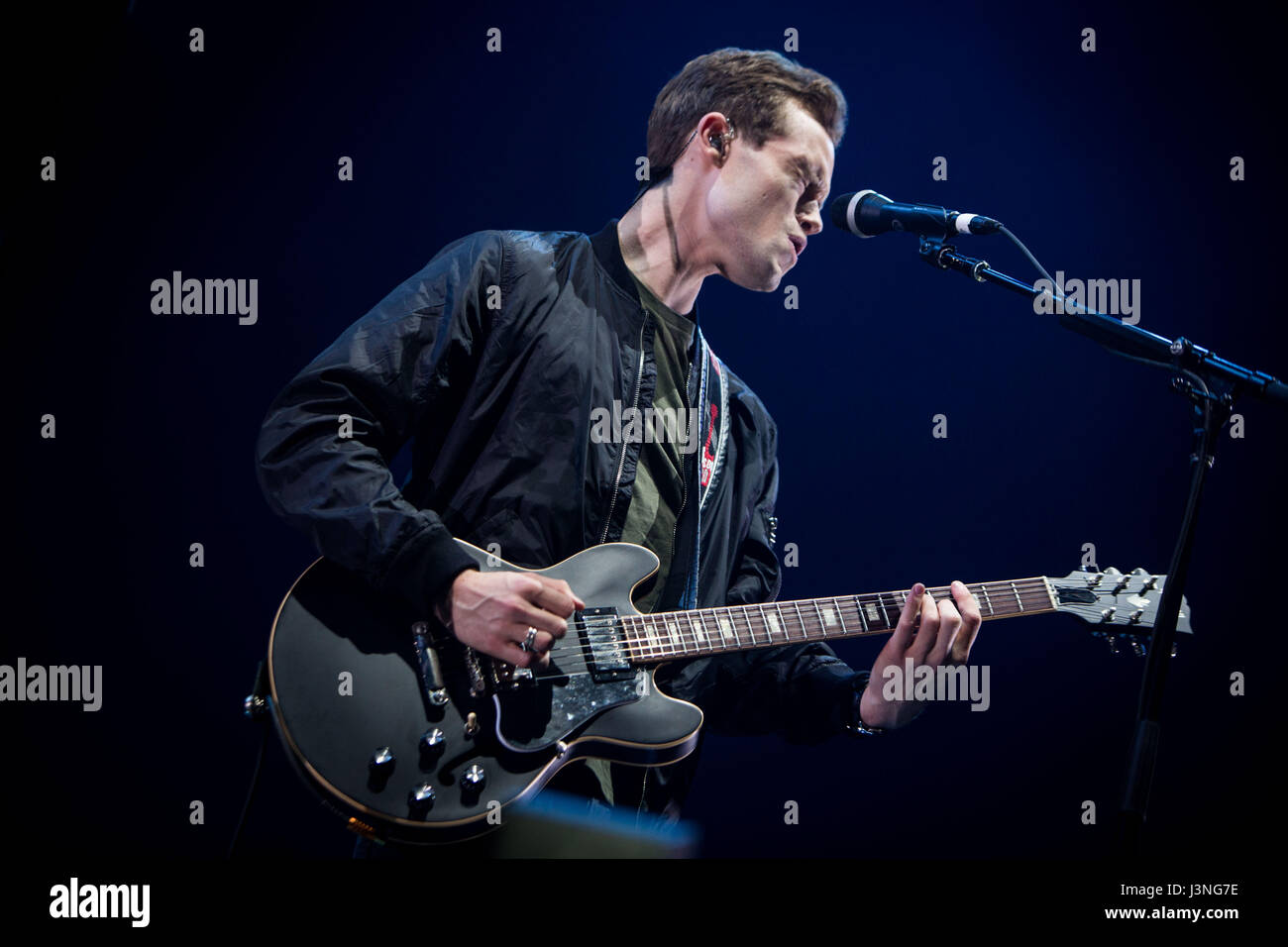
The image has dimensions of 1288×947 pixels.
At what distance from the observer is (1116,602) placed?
8.01 feet

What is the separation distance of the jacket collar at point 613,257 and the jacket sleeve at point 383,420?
12.4 inches

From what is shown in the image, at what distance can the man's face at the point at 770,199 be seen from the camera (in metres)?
2.52

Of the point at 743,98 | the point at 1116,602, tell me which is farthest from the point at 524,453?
the point at 1116,602

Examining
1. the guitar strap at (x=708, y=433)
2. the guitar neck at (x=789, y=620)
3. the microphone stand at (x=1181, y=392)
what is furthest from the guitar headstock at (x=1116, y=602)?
the guitar strap at (x=708, y=433)

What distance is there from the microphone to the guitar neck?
0.92 metres

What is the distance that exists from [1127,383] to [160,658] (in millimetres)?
3261

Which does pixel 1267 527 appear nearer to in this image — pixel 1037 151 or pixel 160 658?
pixel 1037 151

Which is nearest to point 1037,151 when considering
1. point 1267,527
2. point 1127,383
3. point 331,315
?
point 1127,383

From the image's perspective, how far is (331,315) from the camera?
271 centimetres

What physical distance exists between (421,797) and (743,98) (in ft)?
6.69

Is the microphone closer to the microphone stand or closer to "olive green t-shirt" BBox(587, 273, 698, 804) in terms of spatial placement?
the microphone stand

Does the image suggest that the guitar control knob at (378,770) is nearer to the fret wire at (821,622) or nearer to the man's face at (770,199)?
the fret wire at (821,622)

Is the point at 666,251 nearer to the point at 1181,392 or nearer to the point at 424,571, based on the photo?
the point at 424,571
